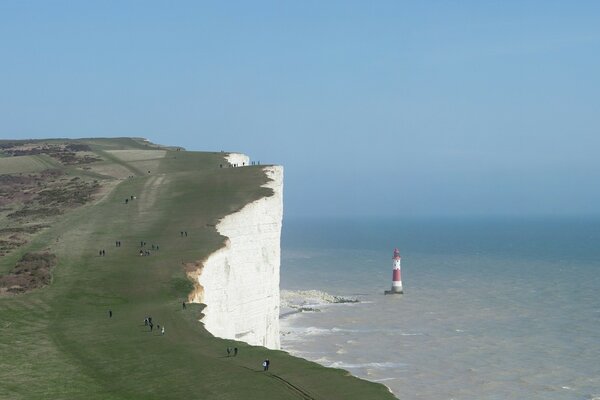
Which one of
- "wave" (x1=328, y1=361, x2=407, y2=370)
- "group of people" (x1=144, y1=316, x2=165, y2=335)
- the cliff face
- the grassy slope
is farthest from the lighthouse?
"group of people" (x1=144, y1=316, x2=165, y2=335)

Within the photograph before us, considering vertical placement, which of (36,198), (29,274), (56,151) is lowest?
(29,274)

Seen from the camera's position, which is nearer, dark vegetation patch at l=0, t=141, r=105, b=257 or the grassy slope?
the grassy slope

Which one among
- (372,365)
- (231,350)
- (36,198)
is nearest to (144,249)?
(372,365)

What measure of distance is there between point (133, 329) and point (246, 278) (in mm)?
18109

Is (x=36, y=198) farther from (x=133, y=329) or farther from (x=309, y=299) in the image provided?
(x=133, y=329)

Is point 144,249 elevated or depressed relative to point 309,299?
elevated

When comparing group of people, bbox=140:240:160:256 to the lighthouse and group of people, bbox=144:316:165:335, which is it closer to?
group of people, bbox=144:316:165:335

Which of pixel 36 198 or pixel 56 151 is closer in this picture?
pixel 36 198

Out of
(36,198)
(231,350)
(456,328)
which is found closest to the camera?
(231,350)

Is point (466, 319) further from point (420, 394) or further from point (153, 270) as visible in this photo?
point (153, 270)

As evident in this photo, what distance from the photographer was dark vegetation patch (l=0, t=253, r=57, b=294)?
53691 millimetres

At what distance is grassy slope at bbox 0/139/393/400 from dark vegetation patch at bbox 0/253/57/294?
83cm

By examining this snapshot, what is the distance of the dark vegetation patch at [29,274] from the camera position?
176ft

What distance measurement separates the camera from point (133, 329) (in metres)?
45.1
